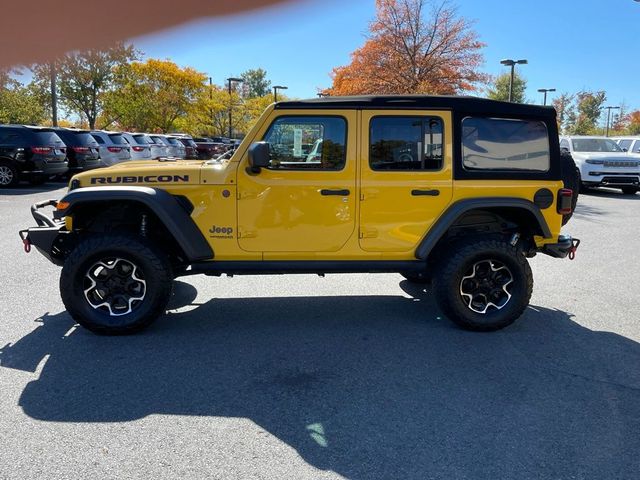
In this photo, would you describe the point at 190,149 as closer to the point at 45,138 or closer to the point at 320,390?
the point at 45,138

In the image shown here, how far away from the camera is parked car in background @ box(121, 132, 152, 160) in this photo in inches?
817

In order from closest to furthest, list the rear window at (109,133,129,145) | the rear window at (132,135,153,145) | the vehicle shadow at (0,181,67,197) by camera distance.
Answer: the vehicle shadow at (0,181,67,197) < the rear window at (109,133,129,145) < the rear window at (132,135,153,145)

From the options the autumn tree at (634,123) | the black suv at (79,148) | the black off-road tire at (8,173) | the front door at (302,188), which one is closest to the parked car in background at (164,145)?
the black suv at (79,148)

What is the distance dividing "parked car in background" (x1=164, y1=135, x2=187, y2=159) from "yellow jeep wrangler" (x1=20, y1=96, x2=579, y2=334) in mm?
19787

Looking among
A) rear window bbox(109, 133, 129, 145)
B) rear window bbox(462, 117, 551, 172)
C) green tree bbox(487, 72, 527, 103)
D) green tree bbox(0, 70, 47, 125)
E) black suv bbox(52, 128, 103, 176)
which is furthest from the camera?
green tree bbox(487, 72, 527, 103)

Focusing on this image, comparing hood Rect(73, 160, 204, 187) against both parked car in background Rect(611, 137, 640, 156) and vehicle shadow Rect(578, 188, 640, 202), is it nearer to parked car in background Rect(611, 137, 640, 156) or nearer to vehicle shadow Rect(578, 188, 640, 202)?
vehicle shadow Rect(578, 188, 640, 202)

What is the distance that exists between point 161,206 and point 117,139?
1703 cm

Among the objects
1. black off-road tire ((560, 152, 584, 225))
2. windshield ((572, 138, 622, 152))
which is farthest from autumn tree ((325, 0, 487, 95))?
black off-road tire ((560, 152, 584, 225))

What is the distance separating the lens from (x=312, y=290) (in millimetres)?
6066

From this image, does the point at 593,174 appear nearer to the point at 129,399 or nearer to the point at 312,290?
the point at 312,290

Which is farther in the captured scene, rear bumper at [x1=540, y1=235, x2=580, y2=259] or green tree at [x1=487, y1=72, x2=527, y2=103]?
green tree at [x1=487, y1=72, x2=527, y2=103]

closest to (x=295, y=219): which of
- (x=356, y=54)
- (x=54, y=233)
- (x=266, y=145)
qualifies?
(x=266, y=145)

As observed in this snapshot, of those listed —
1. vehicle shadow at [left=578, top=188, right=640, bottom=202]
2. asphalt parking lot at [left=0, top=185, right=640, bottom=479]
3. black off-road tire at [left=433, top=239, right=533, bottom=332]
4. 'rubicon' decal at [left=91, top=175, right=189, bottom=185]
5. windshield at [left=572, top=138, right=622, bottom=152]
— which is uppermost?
windshield at [left=572, top=138, right=622, bottom=152]

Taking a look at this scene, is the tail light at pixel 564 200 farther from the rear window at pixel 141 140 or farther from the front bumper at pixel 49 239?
the rear window at pixel 141 140
